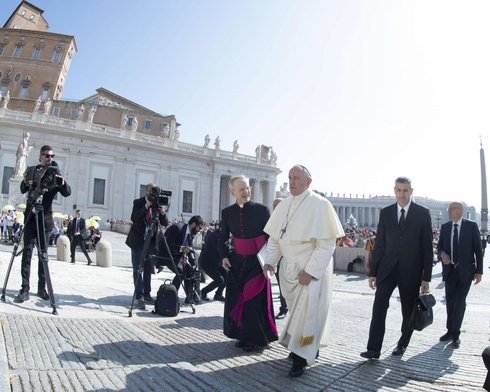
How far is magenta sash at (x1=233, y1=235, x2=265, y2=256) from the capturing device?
459 centimetres

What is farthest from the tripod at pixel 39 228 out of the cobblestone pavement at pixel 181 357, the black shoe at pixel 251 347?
the black shoe at pixel 251 347

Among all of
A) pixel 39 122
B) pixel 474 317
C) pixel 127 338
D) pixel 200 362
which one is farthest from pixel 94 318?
pixel 39 122

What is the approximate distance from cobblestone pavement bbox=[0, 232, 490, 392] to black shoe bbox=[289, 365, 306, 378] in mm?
51

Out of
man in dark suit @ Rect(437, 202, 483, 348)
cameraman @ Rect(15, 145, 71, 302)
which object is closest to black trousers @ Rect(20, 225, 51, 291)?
cameraman @ Rect(15, 145, 71, 302)

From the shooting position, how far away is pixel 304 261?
3.88m

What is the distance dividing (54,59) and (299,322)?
66.3 metres

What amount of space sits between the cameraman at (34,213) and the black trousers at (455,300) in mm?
5560

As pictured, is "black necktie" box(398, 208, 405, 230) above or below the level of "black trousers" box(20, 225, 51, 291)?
above

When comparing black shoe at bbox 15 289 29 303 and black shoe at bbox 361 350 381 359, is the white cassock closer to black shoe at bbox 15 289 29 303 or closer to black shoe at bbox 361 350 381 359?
black shoe at bbox 361 350 381 359

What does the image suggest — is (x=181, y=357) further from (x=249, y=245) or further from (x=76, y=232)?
(x=76, y=232)

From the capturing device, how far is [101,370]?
3053mm

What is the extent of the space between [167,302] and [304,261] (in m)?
2.78

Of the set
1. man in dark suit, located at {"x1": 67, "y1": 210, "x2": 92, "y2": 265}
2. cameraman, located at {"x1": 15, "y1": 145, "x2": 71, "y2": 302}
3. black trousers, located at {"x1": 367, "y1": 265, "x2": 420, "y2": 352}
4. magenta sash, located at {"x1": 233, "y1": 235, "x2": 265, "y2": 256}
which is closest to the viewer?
black trousers, located at {"x1": 367, "y1": 265, "x2": 420, "y2": 352}

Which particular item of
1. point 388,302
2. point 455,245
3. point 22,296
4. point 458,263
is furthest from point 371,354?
point 22,296
